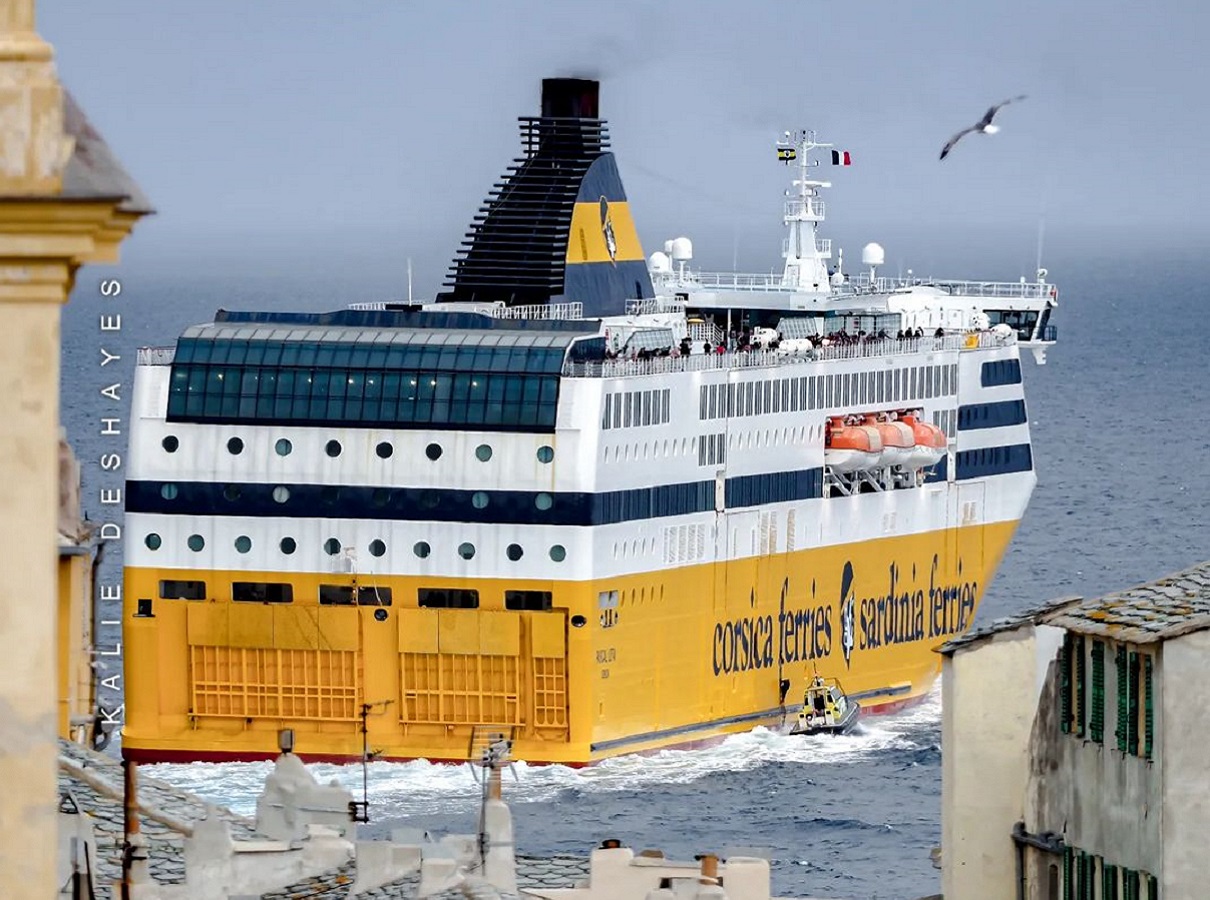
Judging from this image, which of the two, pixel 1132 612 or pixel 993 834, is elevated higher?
pixel 1132 612

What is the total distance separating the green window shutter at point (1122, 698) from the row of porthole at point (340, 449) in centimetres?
3913

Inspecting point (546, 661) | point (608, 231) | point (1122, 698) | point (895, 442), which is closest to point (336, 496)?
point (546, 661)

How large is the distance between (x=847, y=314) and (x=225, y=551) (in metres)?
19.8

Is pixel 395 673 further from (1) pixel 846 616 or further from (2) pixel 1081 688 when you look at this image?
(2) pixel 1081 688

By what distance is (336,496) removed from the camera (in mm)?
62938

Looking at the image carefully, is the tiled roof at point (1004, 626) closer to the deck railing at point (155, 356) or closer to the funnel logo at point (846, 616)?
the deck railing at point (155, 356)

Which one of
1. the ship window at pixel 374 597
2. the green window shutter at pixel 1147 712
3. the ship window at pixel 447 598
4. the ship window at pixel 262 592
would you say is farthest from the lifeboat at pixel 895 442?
→ the green window shutter at pixel 1147 712

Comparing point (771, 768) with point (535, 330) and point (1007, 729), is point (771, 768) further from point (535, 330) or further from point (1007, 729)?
point (1007, 729)

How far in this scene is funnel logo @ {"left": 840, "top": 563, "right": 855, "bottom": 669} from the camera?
234ft

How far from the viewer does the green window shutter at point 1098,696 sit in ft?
78.1

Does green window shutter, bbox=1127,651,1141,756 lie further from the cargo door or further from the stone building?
the cargo door

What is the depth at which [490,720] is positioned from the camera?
62219mm

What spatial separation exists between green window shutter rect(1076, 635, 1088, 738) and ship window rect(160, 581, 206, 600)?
39422 millimetres

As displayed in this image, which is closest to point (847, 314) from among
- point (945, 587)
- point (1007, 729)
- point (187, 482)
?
point (945, 587)
